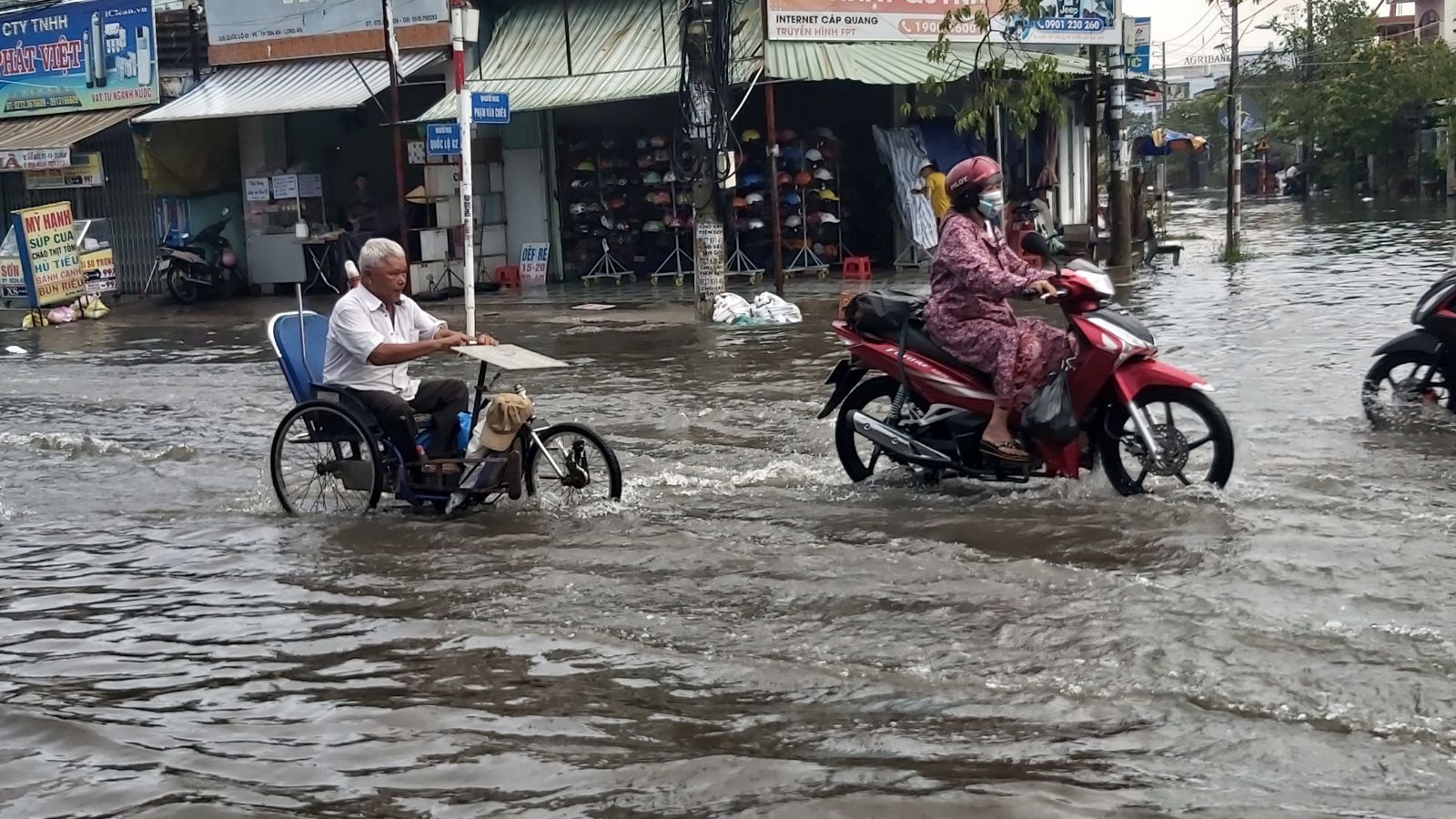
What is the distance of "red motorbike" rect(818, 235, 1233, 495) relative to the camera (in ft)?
23.4

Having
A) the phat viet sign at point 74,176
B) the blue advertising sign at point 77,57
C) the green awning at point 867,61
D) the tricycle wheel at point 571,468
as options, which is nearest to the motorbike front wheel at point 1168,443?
the tricycle wheel at point 571,468

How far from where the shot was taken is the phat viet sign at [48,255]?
21.5 m

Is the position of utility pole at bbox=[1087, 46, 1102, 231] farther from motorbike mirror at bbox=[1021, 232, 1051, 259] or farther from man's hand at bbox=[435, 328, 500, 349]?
man's hand at bbox=[435, 328, 500, 349]

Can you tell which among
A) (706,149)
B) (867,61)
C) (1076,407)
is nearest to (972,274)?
(1076,407)

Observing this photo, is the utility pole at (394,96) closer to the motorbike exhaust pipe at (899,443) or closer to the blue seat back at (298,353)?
the blue seat back at (298,353)

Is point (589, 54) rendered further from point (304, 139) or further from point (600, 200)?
point (304, 139)

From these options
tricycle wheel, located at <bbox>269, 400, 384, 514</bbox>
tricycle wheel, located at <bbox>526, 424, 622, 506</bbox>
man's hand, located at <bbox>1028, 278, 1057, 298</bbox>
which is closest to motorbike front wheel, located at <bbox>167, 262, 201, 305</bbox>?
tricycle wheel, located at <bbox>269, 400, 384, 514</bbox>

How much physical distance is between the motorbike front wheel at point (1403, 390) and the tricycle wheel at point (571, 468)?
4.48 meters

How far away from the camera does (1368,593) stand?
560 cm

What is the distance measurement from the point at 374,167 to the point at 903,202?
8.45m

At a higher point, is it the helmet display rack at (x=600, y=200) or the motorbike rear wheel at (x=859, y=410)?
the helmet display rack at (x=600, y=200)

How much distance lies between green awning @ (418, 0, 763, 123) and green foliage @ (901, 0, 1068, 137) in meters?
2.81

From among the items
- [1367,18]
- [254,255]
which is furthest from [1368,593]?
[1367,18]

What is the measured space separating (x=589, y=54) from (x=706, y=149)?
5.58 metres
